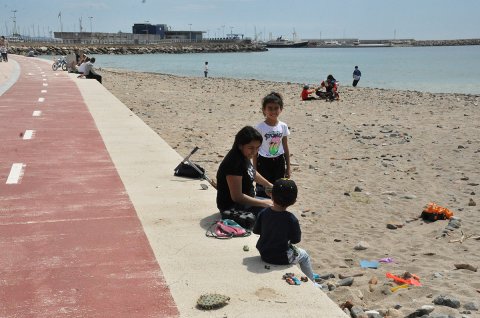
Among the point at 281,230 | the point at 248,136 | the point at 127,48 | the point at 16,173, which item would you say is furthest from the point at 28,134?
the point at 127,48

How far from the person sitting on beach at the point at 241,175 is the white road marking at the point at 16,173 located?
11.8ft

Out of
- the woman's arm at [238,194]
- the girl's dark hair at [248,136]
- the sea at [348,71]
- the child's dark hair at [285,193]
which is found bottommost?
the sea at [348,71]

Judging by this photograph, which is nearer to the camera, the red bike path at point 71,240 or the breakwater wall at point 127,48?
the red bike path at point 71,240

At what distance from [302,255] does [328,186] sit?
530cm

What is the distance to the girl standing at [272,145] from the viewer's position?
6.40m

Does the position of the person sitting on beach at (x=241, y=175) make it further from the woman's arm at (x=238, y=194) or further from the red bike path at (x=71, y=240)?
the red bike path at (x=71, y=240)

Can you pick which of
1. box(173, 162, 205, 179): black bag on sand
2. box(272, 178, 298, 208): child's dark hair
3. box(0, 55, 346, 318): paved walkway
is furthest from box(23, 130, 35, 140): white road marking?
box(272, 178, 298, 208): child's dark hair

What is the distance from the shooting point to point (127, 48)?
139125 millimetres

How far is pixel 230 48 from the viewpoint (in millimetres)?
174375

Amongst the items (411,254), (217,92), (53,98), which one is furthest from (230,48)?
(411,254)

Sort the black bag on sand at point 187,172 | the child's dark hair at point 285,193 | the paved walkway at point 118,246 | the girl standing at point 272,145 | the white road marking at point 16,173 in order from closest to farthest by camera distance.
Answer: the paved walkway at point 118,246
the child's dark hair at point 285,193
the girl standing at point 272,145
the white road marking at point 16,173
the black bag on sand at point 187,172

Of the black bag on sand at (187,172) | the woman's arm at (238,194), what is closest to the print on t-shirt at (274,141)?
the woman's arm at (238,194)

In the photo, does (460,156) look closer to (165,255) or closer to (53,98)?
(165,255)

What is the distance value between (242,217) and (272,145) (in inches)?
50.5
